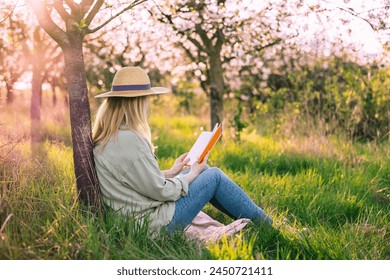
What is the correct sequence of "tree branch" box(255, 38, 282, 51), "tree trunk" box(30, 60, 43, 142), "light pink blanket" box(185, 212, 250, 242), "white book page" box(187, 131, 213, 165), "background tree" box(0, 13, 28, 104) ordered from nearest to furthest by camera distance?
"light pink blanket" box(185, 212, 250, 242), "white book page" box(187, 131, 213, 165), "background tree" box(0, 13, 28, 104), "tree branch" box(255, 38, 282, 51), "tree trunk" box(30, 60, 43, 142)

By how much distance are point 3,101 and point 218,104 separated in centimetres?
372

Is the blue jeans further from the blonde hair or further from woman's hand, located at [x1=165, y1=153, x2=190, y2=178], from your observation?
the blonde hair

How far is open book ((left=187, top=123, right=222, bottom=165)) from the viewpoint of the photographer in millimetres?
3795

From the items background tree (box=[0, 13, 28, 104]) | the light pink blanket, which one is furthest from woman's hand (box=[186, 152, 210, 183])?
background tree (box=[0, 13, 28, 104])

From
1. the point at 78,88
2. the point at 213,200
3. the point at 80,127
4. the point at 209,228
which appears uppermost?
the point at 78,88

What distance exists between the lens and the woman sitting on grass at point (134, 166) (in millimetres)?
3514

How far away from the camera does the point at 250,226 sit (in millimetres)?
3918

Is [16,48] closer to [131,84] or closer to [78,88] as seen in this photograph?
[78,88]

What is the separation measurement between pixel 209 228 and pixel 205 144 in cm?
62

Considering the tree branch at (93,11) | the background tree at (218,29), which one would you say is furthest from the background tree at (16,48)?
the tree branch at (93,11)

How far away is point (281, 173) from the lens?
5.89 meters

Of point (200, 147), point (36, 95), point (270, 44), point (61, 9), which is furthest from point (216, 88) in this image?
point (61, 9)

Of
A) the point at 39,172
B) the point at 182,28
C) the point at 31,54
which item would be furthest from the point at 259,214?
the point at 31,54
